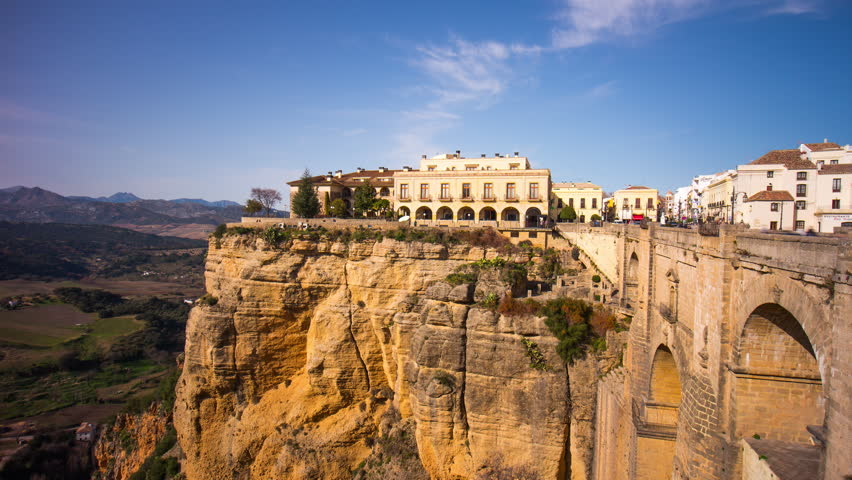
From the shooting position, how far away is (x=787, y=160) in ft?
64.1

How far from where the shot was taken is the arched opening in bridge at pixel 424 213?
31734mm

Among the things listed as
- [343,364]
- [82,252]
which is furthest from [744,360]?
[82,252]

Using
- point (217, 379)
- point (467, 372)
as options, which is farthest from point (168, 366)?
point (467, 372)

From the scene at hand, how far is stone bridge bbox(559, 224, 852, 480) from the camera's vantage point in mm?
5164

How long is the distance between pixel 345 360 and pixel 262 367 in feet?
16.5

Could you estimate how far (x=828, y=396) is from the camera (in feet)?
16.8

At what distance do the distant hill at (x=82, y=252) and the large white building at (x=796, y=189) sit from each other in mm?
98629

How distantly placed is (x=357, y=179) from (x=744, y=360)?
31.2 m

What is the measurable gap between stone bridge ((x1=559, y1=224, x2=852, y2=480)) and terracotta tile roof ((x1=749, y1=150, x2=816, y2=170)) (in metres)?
10.3

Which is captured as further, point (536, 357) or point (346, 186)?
point (346, 186)

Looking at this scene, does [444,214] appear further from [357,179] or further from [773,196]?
[773,196]

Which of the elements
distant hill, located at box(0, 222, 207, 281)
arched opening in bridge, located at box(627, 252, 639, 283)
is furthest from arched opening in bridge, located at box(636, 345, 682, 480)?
distant hill, located at box(0, 222, 207, 281)

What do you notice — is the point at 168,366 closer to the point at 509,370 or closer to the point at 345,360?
the point at 345,360

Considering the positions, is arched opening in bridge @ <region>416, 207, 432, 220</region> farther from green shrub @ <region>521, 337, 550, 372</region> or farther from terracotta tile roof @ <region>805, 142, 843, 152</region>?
terracotta tile roof @ <region>805, 142, 843, 152</region>
